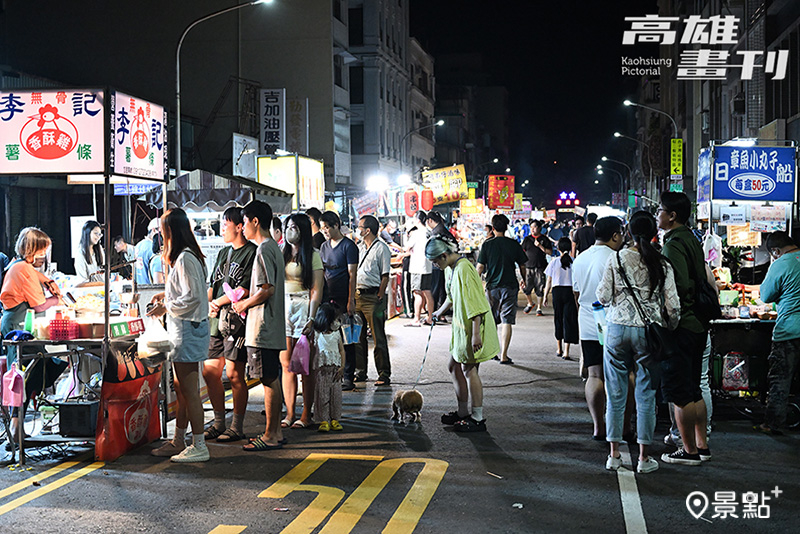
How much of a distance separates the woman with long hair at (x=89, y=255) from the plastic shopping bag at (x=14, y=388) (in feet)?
21.0

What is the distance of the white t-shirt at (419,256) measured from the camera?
16.6 meters

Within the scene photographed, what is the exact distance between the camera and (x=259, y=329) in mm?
7535

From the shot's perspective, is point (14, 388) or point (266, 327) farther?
point (266, 327)

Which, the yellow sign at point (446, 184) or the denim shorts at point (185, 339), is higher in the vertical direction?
the yellow sign at point (446, 184)

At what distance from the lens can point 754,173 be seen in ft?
40.7

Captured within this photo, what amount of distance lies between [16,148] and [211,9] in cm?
3334

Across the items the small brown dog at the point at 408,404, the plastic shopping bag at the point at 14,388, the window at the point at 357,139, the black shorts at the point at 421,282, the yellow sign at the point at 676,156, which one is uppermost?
the window at the point at 357,139

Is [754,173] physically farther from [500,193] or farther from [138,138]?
[500,193]

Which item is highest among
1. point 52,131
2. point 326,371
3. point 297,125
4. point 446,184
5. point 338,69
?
point 338,69

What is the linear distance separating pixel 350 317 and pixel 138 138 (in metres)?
3.03

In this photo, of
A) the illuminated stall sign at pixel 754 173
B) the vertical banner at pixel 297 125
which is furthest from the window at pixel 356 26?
the illuminated stall sign at pixel 754 173

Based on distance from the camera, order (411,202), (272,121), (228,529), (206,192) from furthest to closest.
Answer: (272,121)
(411,202)
(206,192)
(228,529)

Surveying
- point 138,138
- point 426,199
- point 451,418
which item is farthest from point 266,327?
point 426,199

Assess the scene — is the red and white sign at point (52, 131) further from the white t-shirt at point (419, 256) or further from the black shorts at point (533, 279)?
the black shorts at point (533, 279)
